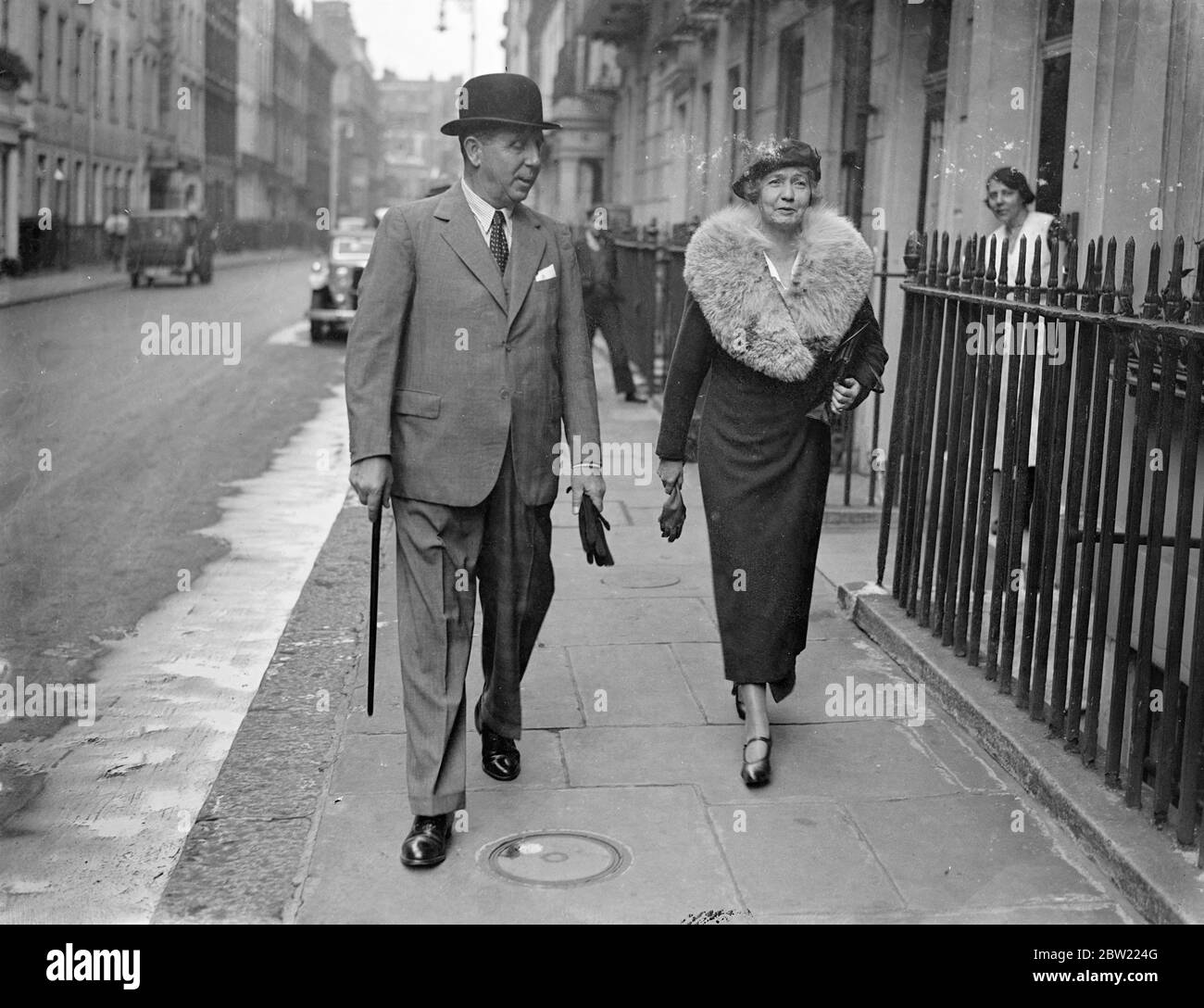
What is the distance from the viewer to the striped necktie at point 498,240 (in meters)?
4.18

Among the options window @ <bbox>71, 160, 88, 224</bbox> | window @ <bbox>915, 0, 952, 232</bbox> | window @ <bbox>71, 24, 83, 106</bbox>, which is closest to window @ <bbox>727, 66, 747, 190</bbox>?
window @ <bbox>915, 0, 952, 232</bbox>

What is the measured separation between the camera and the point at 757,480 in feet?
15.5

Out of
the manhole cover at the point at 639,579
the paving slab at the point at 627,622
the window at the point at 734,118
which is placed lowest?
the paving slab at the point at 627,622

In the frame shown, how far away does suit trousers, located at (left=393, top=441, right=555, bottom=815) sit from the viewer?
4.05 meters

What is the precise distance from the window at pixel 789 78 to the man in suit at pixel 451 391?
30.2ft

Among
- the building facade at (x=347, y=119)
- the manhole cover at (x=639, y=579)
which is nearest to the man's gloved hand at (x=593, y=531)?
the manhole cover at (x=639, y=579)

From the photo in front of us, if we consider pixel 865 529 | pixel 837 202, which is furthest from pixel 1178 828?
pixel 837 202

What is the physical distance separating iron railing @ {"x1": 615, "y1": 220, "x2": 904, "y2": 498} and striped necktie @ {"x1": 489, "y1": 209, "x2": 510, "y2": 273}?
6082mm

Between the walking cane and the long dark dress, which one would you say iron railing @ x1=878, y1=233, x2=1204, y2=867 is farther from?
the walking cane

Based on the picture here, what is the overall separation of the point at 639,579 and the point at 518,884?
3555 mm

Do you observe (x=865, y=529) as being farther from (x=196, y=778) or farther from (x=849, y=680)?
(x=196, y=778)

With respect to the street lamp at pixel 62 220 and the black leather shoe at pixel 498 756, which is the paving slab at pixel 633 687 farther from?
the street lamp at pixel 62 220

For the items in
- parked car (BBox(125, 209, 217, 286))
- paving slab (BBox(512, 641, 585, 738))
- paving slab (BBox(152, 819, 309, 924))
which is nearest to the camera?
paving slab (BBox(152, 819, 309, 924))
